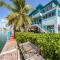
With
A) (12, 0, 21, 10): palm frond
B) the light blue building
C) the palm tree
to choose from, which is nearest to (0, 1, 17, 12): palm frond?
the palm tree

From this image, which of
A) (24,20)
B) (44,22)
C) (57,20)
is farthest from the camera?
(44,22)

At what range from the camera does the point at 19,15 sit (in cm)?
2345

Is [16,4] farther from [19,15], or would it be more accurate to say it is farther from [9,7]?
[19,15]

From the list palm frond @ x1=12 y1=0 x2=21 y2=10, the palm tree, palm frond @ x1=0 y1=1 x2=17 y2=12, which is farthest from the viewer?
palm frond @ x1=0 y1=1 x2=17 y2=12

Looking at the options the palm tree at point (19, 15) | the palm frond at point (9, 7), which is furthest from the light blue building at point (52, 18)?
the palm frond at point (9, 7)

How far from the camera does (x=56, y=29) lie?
74.1ft

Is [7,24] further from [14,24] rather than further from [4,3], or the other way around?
[4,3]

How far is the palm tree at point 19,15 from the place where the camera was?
23.0 metres

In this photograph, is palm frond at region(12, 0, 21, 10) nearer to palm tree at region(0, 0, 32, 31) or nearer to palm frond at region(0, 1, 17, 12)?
palm tree at region(0, 0, 32, 31)

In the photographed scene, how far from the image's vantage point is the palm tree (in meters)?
23.0

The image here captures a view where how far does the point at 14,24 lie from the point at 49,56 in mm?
17817

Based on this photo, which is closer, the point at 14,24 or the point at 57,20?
the point at 57,20

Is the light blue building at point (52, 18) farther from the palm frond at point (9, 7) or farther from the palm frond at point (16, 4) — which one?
the palm frond at point (9, 7)

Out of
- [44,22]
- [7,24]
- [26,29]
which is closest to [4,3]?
[7,24]
